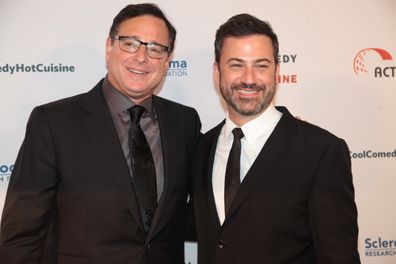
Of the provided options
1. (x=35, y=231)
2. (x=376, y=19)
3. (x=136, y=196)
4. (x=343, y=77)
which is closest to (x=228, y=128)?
(x=136, y=196)

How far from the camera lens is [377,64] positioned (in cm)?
307

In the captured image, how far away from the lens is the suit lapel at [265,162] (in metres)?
1.85

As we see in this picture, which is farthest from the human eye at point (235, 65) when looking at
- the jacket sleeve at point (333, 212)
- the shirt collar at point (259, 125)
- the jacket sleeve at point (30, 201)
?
the jacket sleeve at point (30, 201)

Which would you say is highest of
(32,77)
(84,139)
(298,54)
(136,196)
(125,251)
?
(298,54)

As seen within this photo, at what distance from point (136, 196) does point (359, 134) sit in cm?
200

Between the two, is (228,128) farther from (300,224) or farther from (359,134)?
(359,134)

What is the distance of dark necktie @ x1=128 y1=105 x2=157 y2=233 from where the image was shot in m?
1.96

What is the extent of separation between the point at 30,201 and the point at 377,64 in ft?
8.97

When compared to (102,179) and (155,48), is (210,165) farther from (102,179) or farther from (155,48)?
(155,48)

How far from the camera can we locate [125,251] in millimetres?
1916

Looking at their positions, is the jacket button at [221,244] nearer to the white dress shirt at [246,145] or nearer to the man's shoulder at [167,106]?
the white dress shirt at [246,145]

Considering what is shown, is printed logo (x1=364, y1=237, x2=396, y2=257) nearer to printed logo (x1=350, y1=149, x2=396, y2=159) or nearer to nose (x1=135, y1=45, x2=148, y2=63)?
printed logo (x1=350, y1=149, x2=396, y2=159)

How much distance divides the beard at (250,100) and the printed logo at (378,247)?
180 centimetres

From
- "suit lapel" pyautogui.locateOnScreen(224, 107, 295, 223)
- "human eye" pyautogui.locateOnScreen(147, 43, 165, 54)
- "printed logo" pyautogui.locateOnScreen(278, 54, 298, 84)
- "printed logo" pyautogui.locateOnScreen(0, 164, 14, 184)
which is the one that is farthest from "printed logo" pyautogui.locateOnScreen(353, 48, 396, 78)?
"printed logo" pyautogui.locateOnScreen(0, 164, 14, 184)
